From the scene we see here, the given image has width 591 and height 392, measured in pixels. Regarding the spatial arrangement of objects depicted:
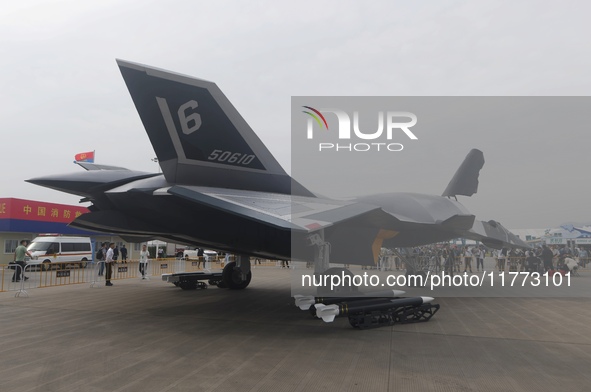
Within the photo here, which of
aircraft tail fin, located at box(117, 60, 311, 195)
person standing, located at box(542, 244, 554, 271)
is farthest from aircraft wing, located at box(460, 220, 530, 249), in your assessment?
aircraft tail fin, located at box(117, 60, 311, 195)

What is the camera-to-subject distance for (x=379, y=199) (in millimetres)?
10695

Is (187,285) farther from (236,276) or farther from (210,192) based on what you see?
(210,192)

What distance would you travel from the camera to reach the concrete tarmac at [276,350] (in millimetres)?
4379

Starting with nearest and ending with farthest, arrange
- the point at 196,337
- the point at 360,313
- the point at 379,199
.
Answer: the point at 196,337 → the point at 360,313 → the point at 379,199

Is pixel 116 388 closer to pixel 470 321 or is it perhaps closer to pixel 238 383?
pixel 238 383

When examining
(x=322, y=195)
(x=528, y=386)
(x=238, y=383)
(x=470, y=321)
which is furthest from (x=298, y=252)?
(x=528, y=386)

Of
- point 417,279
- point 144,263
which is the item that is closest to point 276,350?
point 417,279

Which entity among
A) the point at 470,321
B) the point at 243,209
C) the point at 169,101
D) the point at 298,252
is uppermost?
the point at 169,101

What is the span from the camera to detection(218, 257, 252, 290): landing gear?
13.3 meters

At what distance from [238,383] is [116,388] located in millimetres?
1227

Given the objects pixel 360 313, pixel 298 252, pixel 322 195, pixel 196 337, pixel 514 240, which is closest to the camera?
pixel 196 337

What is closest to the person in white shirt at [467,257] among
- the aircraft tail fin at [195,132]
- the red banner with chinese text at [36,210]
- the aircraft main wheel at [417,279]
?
the aircraft main wheel at [417,279]

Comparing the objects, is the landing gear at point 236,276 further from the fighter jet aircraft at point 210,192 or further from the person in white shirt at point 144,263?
the person in white shirt at point 144,263

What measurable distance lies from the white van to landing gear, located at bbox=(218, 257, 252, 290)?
13559 mm
